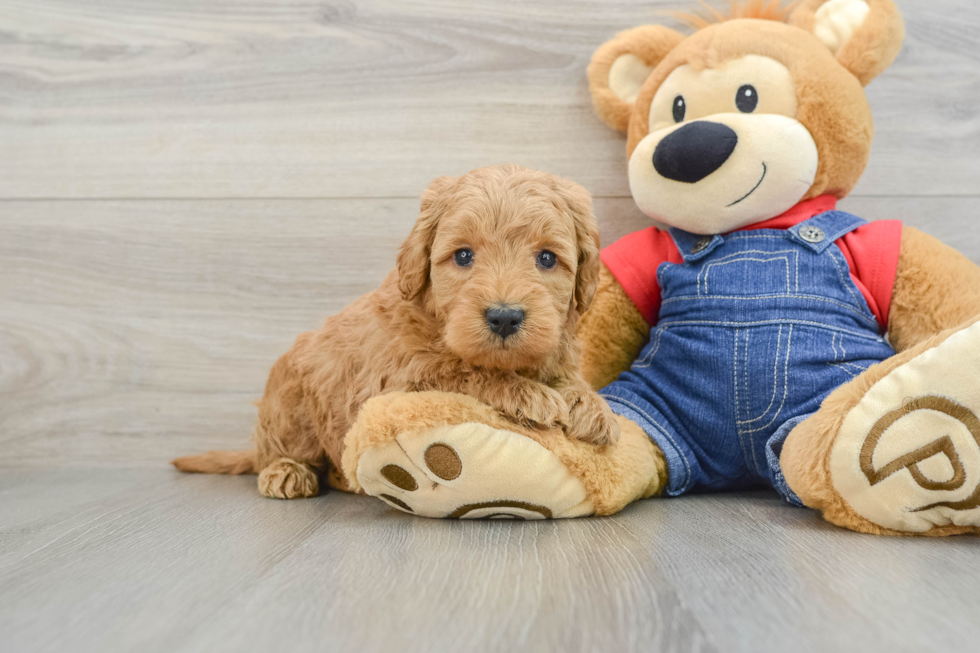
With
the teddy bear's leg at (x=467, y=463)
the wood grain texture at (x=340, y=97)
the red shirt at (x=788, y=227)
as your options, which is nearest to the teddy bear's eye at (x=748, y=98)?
the red shirt at (x=788, y=227)

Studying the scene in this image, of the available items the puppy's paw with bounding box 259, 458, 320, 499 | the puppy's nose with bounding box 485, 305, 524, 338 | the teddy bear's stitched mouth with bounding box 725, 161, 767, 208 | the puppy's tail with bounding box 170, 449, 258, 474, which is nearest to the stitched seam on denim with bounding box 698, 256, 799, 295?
the teddy bear's stitched mouth with bounding box 725, 161, 767, 208

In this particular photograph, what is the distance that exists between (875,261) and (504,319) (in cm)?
77

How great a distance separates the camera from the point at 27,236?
1.69 meters

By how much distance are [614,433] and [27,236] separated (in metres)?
1.50

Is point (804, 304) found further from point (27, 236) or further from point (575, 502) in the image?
point (27, 236)

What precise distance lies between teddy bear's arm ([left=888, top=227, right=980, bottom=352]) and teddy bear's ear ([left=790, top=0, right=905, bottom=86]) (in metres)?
0.34

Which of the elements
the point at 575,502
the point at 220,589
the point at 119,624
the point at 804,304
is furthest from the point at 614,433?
the point at 119,624

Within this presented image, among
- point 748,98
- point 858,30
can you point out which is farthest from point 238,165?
point 858,30

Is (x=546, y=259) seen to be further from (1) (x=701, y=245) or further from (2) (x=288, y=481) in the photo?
(2) (x=288, y=481)

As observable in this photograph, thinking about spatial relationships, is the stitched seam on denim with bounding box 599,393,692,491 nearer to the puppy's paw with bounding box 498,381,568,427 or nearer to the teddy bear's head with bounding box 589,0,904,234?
the puppy's paw with bounding box 498,381,568,427

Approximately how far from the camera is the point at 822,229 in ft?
4.25

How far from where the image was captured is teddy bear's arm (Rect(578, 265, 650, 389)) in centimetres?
142

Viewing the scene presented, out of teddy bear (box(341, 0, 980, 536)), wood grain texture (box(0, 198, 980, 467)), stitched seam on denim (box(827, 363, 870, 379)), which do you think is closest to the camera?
teddy bear (box(341, 0, 980, 536))

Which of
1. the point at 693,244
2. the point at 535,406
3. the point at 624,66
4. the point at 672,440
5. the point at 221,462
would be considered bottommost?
the point at 221,462
